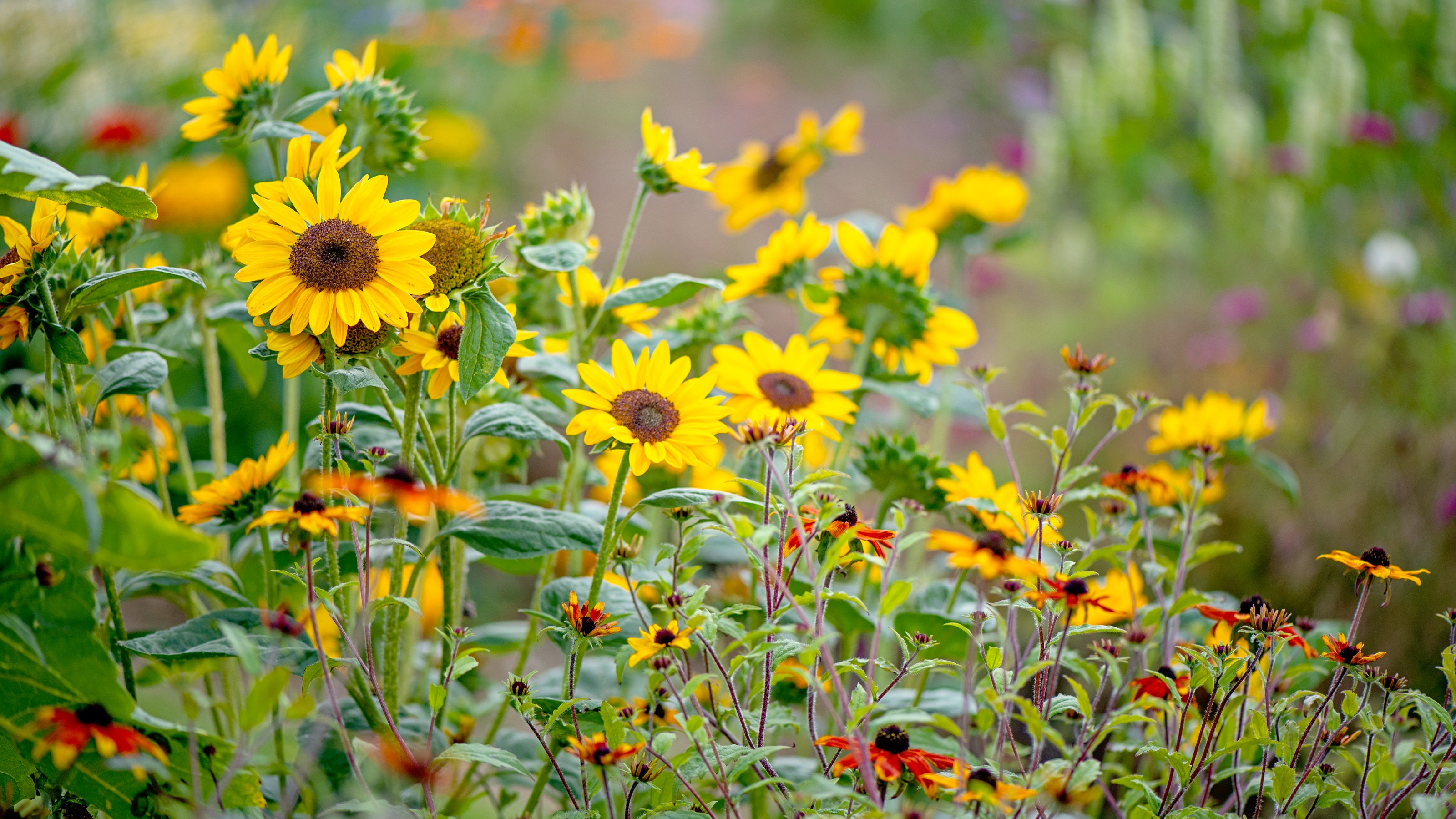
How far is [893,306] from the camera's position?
1184 mm

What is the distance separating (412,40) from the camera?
13.0 ft

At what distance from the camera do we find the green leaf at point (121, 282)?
780 mm

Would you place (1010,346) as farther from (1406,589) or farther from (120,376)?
(120,376)

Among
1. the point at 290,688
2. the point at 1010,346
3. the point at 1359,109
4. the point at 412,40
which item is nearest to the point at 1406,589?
the point at 1010,346

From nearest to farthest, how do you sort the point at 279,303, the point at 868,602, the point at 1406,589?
the point at 279,303, the point at 868,602, the point at 1406,589

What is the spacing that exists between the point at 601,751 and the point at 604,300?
502mm

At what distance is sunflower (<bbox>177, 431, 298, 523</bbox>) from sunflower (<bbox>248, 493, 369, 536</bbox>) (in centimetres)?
18

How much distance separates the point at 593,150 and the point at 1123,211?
8.50 feet

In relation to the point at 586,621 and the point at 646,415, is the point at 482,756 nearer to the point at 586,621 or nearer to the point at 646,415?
the point at 586,621

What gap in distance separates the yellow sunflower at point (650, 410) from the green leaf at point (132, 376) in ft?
1.15

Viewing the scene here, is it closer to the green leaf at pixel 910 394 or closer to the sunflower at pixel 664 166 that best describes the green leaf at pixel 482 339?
the sunflower at pixel 664 166

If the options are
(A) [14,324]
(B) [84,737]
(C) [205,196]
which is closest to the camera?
(B) [84,737]

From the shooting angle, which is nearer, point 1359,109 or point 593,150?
point 1359,109

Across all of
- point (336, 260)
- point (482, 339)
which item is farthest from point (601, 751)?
point (336, 260)
